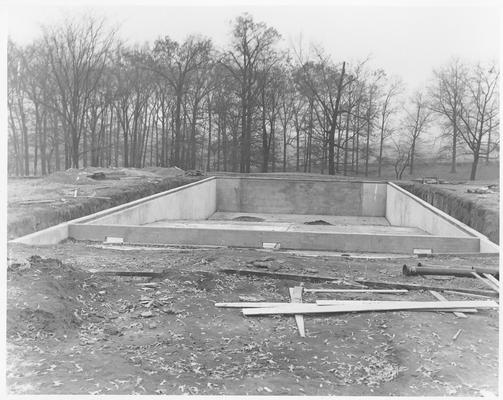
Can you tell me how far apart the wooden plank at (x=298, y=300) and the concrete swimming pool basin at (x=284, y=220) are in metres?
4.88

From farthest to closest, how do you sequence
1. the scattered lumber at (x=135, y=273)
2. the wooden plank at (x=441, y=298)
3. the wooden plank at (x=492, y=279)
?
the scattered lumber at (x=135, y=273), the wooden plank at (x=492, y=279), the wooden plank at (x=441, y=298)

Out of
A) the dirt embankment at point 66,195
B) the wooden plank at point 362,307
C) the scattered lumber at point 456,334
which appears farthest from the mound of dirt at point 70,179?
the scattered lumber at point 456,334

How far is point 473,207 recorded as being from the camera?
15.7 metres

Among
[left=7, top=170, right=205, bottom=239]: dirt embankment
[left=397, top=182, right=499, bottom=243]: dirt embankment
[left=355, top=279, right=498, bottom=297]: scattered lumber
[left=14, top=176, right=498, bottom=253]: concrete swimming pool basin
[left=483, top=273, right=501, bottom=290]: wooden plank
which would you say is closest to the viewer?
[left=355, top=279, right=498, bottom=297]: scattered lumber

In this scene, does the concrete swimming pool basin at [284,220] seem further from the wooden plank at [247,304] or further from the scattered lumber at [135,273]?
the wooden plank at [247,304]

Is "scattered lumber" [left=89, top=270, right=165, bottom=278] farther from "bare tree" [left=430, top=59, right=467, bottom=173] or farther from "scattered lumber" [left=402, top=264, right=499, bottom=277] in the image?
"bare tree" [left=430, top=59, right=467, bottom=173]

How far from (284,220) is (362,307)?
15.4 meters

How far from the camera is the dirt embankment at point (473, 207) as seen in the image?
13691 mm

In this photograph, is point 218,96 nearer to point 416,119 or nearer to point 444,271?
point 416,119

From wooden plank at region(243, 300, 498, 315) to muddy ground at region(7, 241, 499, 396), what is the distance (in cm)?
9

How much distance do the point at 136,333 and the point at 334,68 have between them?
31687mm

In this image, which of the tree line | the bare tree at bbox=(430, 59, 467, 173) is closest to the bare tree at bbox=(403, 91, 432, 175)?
the tree line

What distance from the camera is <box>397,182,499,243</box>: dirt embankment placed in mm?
13691

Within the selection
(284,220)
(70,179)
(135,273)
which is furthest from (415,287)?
(70,179)
